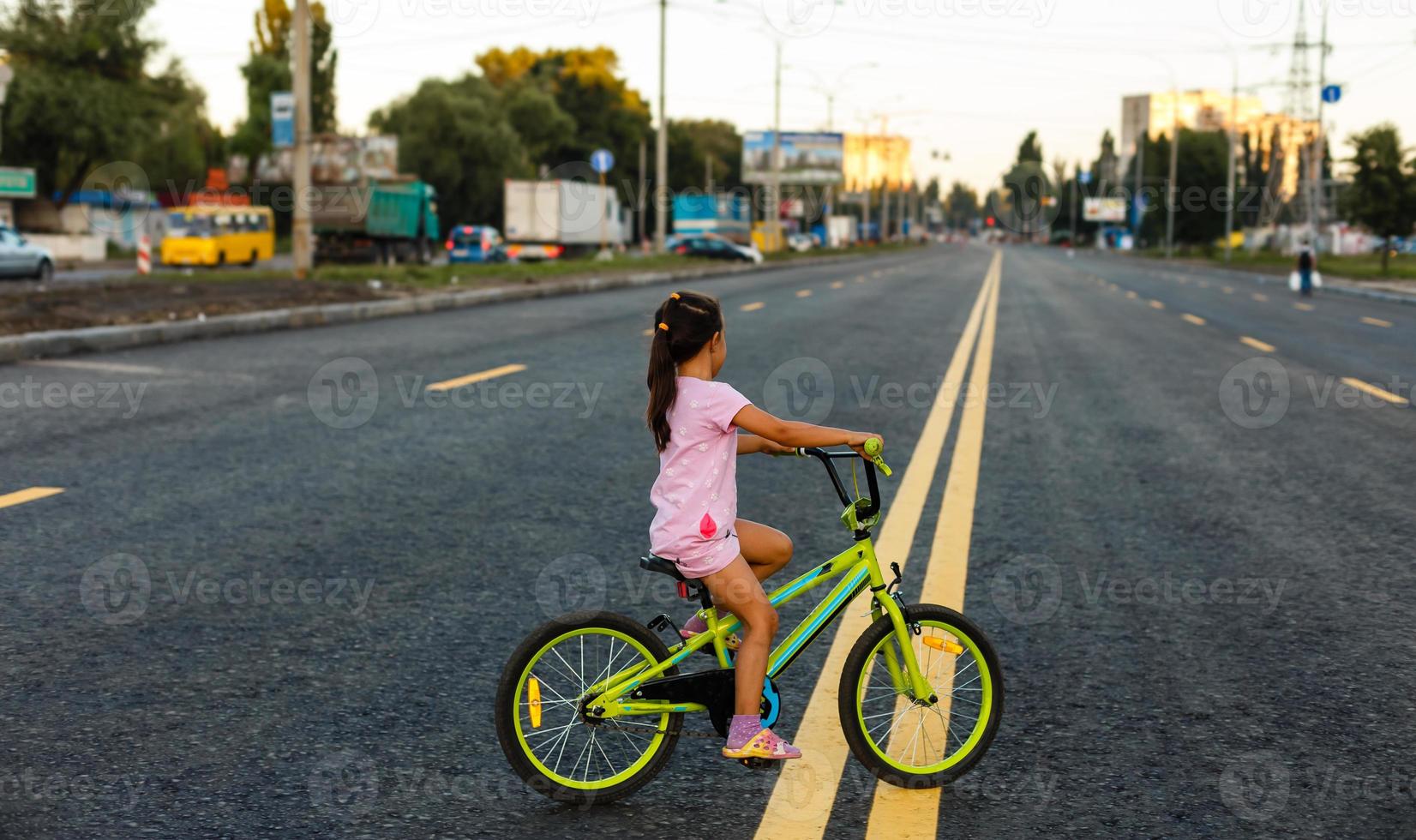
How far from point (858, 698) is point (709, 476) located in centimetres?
74

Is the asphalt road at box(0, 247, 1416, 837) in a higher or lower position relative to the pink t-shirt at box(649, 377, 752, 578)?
lower

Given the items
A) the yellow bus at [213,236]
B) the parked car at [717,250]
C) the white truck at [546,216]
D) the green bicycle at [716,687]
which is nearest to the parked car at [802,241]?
the parked car at [717,250]

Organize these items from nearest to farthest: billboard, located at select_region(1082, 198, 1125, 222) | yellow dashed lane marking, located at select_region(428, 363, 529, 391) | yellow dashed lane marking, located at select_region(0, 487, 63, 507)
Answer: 1. yellow dashed lane marking, located at select_region(0, 487, 63, 507)
2. yellow dashed lane marking, located at select_region(428, 363, 529, 391)
3. billboard, located at select_region(1082, 198, 1125, 222)

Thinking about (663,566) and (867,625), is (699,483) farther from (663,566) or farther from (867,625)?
(867,625)

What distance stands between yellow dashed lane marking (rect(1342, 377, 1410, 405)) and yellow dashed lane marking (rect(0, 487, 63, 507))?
1115 centimetres

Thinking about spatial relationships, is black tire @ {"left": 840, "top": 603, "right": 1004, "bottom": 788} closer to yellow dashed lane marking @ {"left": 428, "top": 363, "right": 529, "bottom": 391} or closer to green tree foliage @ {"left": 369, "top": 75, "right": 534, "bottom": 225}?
yellow dashed lane marking @ {"left": 428, "top": 363, "right": 529, "bottom": 391}

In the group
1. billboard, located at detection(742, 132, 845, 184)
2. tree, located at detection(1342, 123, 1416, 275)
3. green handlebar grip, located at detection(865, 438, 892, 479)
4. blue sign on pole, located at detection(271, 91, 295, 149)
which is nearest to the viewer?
green handlebar grip, located at detection(865, 438, 892, 479)

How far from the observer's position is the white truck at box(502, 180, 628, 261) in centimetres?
5556

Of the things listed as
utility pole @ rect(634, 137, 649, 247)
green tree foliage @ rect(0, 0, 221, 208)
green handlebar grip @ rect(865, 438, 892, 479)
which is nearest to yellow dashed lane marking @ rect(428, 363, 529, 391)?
green handlebar grip @ rect(865, 438, 892, 479)

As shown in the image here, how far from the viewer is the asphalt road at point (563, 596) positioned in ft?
11.9

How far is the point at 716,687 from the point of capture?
146 inches

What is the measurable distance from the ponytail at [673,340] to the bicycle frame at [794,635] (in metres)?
0.54

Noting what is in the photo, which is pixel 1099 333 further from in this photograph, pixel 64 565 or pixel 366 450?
pixel 64 565

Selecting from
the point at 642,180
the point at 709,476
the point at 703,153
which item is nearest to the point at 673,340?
the point at 709,476
